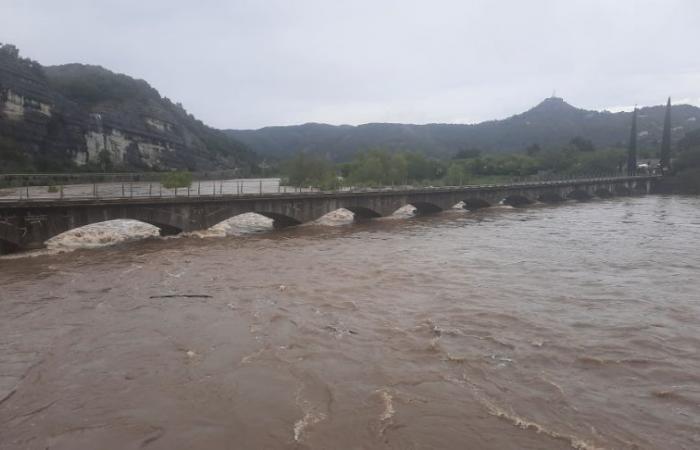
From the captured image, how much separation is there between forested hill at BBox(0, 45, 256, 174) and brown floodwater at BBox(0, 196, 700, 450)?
86803 mm

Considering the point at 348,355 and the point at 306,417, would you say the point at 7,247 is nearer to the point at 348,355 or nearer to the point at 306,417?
the point at 348,355

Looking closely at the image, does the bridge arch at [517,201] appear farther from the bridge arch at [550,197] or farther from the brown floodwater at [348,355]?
the brown floodwater at [348,355]

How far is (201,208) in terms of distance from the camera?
3584 centimetres

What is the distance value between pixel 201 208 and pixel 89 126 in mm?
111580

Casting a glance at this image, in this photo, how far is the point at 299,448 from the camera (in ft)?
26.2

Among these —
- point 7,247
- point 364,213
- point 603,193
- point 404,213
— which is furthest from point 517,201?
point 7,247

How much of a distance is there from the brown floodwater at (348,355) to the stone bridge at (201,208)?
12.2 ft

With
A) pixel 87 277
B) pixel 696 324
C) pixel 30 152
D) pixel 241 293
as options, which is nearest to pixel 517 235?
pixel 696 324

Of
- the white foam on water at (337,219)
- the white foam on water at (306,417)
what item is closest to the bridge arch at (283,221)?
the white foam on water at (337,219)

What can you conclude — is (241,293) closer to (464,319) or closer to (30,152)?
(464,319)

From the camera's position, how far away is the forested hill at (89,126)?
10488cm

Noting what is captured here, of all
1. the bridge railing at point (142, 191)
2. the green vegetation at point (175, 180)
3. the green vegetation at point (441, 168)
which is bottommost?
the bridge railing at point (142, 191)

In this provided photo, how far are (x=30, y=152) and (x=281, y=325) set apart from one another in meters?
113

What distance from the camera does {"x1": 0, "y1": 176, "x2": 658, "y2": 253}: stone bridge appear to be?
27.4 metres
